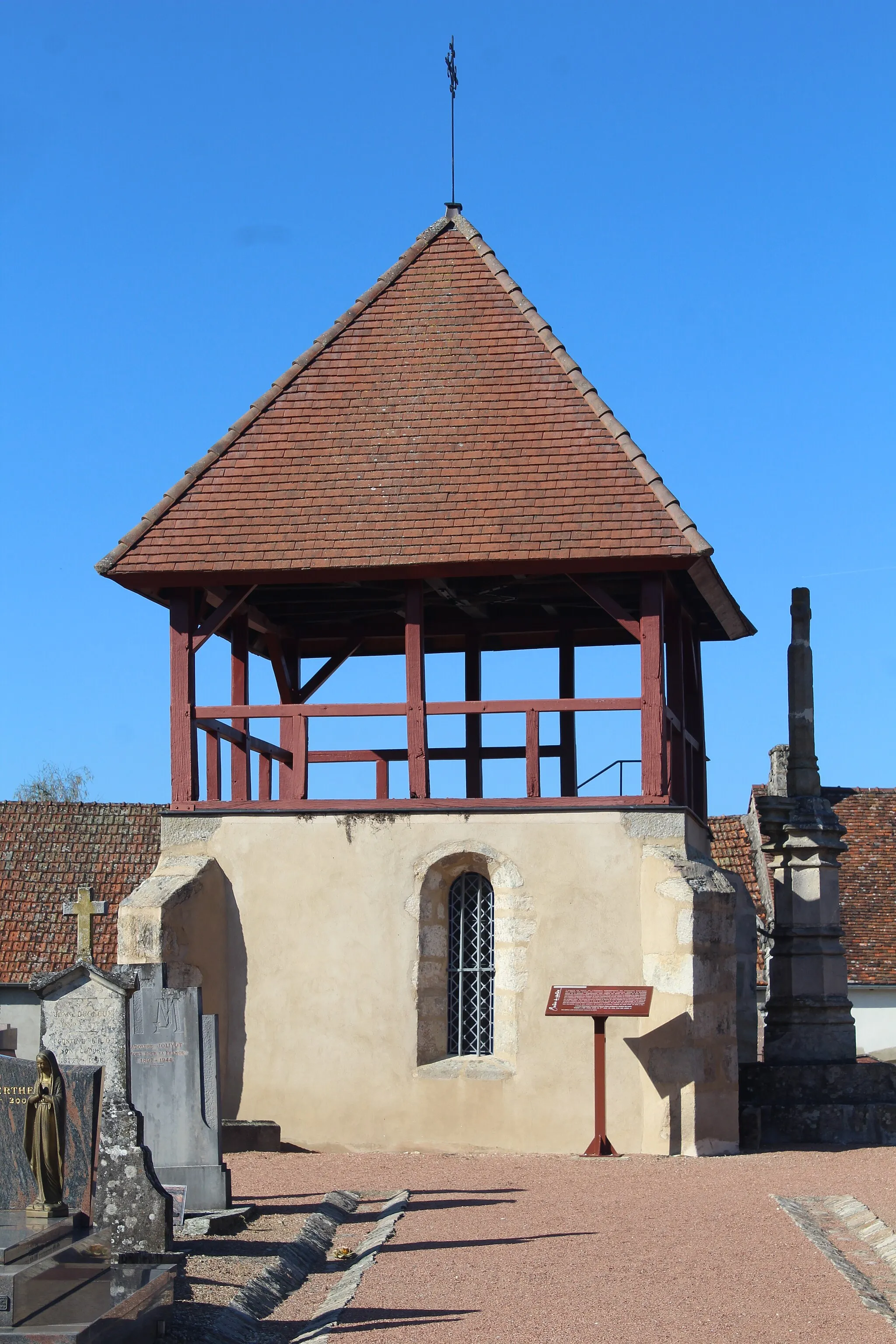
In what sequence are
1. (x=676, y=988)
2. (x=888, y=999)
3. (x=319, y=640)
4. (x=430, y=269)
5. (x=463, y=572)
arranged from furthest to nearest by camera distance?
(x=888, y=999) < (x=319, y=640) < (x=430, y=269) < (x=463, y=572) < (x=676, y=988)

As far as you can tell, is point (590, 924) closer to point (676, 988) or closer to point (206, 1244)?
point (676, 988)

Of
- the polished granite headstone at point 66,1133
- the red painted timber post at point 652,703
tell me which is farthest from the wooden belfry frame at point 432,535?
the polished granite headstone at point 66,1133

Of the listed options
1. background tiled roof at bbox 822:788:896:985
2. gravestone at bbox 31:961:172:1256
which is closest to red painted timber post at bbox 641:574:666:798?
gravestone at bbox 31:961:172:1256

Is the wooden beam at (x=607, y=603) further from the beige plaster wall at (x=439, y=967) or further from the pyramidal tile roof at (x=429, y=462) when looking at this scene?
the beige plaster wall at (x=439, y=967)

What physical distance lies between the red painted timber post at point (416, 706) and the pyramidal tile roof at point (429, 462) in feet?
2.10

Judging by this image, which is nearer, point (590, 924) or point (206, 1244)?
point (206, 1244)

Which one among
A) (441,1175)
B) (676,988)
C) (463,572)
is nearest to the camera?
(441,1175)

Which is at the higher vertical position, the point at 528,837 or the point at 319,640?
the point at 319,640

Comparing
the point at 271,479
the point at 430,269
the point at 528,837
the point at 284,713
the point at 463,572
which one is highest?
the point at 430,269

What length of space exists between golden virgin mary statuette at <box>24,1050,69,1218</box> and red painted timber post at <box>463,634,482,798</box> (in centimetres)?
1124

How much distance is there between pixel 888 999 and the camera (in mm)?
30484

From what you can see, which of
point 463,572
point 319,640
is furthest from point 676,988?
point 319,640

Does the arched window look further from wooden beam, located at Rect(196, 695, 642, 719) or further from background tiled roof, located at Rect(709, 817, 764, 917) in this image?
background tiled roof, located at Rect(709, 817, 764, 917)

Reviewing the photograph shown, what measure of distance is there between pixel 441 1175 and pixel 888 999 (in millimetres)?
18531
